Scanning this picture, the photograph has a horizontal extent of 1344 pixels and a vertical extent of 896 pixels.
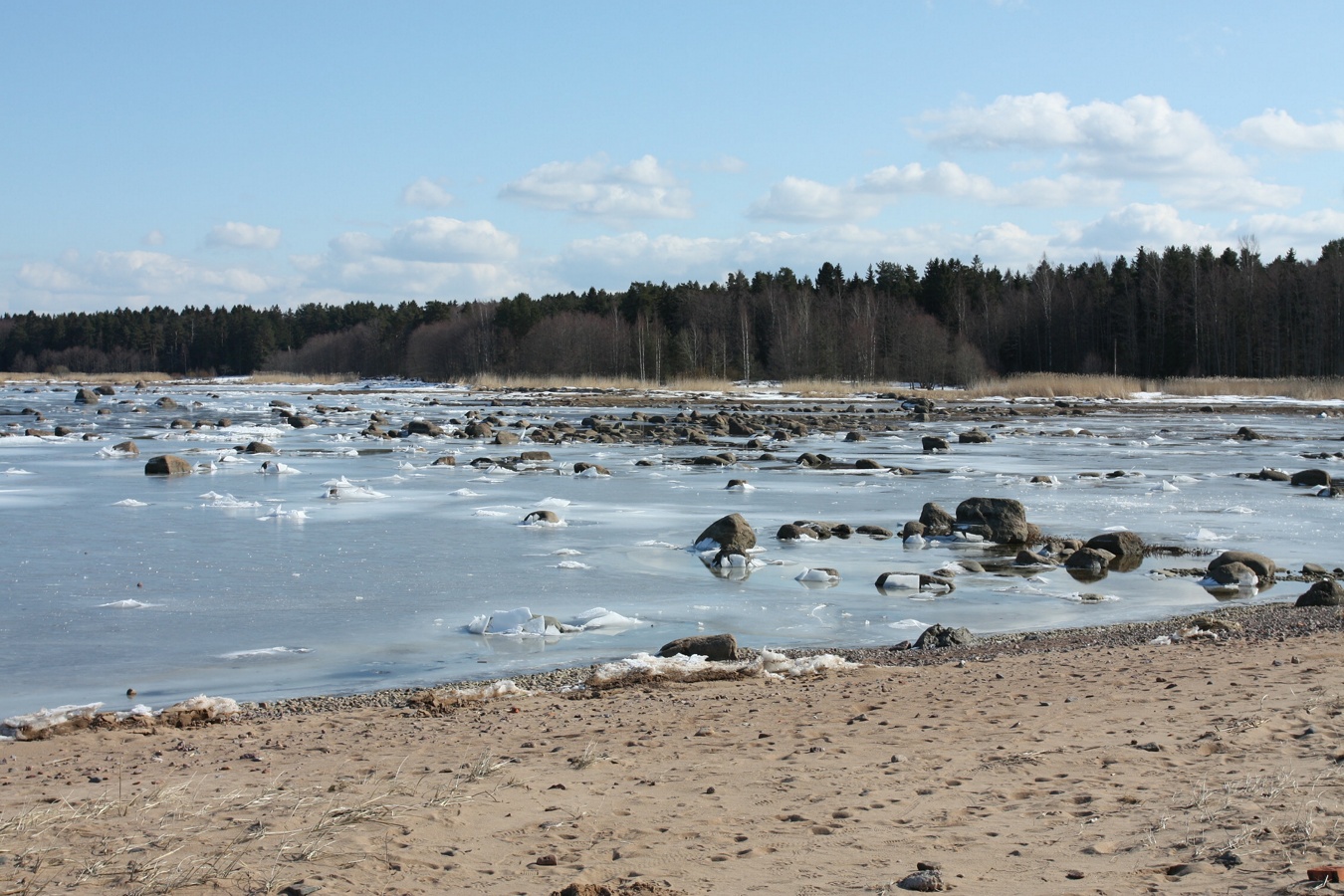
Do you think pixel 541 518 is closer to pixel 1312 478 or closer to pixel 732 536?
pixel 732 536

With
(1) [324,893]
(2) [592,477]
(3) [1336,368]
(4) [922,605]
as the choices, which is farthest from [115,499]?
(3) [1336,368]

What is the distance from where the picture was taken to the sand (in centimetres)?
436

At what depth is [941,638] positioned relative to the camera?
30.7 ft

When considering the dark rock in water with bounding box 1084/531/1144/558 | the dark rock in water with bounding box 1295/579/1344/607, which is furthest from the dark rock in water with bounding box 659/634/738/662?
the dark rock in water with bounding box 1084/531/1144/558

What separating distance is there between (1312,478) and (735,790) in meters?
19.9

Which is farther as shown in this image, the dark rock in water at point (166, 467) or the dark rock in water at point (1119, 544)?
the dark rock in water at point (166, 467)

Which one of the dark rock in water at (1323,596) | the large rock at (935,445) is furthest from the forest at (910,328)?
the dark rock in water at (1323,596)

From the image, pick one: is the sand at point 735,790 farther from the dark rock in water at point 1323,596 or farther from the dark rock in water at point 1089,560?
the dark rock in water at point 1089,560

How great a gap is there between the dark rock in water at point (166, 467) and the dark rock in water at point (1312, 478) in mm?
22125

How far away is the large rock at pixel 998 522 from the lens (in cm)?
1508

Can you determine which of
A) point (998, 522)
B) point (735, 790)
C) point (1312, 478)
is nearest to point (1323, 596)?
point (998, 522)

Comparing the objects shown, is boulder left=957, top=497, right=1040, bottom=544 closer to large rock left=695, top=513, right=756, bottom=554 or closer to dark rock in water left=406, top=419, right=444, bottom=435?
large rock left=695, top=513, right=756, bottom=554

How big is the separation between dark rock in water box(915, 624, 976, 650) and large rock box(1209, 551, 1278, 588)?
4237 millimetres

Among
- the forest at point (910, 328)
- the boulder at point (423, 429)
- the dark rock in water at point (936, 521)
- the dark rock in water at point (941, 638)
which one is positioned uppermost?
the forest at point (910, 328)
